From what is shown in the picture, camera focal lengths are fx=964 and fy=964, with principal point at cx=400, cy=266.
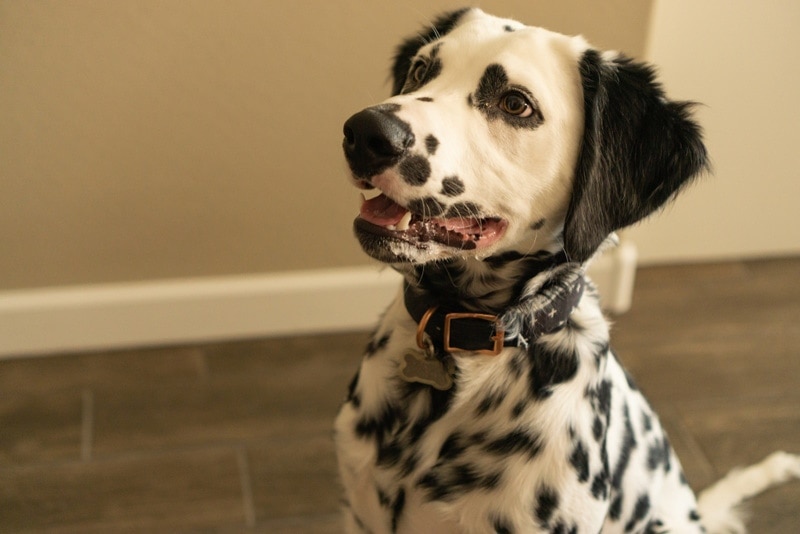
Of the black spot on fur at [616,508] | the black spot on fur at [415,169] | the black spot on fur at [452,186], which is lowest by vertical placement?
the black spot on fur at [616,508]

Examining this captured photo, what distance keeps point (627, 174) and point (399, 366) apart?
48 centimetres

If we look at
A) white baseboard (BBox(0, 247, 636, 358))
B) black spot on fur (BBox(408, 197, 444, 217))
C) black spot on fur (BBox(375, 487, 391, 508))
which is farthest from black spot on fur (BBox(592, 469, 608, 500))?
white baseboard (BBox(0, 247, 636, 358))

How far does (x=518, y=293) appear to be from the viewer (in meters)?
1.51

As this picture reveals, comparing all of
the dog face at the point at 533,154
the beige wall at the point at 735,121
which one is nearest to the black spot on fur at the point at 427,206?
the dog face at the point at 533,154

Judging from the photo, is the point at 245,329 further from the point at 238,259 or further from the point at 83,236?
the point at 83,236

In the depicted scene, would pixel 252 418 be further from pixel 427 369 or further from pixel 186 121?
pixel 427 369

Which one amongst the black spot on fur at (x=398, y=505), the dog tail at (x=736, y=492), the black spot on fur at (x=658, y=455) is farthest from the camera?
the dog tail at (x=736, y=492)

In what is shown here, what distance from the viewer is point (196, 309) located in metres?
2.74

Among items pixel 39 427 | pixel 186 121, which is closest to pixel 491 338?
pixel 186 121

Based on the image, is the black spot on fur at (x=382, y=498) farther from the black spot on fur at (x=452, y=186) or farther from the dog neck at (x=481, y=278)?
the black spot on fur at (x=452, y=186)

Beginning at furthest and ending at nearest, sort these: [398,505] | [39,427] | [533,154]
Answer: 1. [39,427]
2. [398,505]
3. [533,154]

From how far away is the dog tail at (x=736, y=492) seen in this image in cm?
198

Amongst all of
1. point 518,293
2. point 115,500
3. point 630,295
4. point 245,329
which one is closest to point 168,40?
point 245,329

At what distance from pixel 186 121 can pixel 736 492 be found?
62.8 inches
